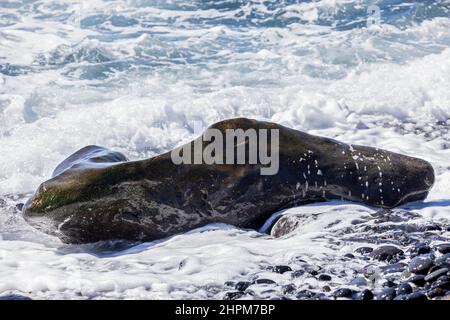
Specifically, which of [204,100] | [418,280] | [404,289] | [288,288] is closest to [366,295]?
[404,289]

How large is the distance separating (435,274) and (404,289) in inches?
9.0

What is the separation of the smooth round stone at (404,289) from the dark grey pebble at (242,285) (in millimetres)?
902

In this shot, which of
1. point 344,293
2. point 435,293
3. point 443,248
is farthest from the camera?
point 443,248

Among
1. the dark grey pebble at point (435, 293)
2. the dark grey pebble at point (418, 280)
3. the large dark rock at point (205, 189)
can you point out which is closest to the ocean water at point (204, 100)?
the large dark rock at point (205, 189)

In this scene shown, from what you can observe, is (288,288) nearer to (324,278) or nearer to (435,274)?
(324,278)

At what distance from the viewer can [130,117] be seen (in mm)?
9570

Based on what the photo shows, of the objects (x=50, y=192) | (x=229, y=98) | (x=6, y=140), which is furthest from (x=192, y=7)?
(x=50, y=192)

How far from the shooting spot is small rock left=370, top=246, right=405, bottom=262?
4668 mm

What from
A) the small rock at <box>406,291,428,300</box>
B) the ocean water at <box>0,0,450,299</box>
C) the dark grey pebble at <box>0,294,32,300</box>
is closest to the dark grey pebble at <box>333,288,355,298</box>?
the ocean water at <box>0,0,450,299</box>

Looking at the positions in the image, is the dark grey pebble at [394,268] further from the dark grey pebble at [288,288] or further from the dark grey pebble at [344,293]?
the dark grey pebble at [288,288]

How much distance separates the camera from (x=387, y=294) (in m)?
4.18

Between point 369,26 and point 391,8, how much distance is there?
3.99ft

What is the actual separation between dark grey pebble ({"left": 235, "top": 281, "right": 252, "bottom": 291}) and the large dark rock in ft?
A: 4.13
